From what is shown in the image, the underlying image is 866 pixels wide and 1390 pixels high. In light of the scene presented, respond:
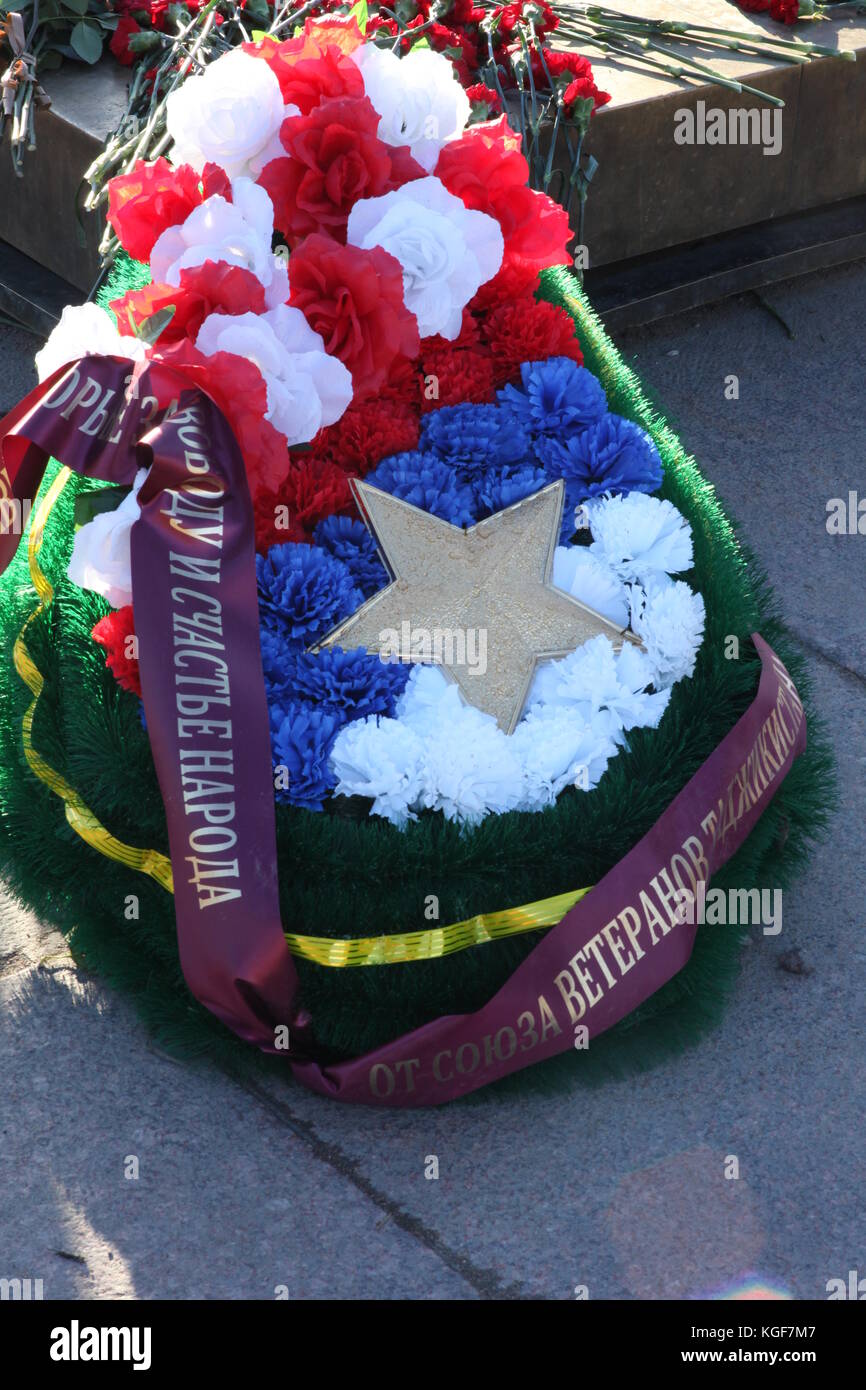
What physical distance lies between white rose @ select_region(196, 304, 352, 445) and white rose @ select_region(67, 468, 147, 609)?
28cm

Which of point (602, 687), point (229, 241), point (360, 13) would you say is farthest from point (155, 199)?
point (602, 687)

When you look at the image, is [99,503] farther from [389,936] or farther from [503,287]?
[503,287]

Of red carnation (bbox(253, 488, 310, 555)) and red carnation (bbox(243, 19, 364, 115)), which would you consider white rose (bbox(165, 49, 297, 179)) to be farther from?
red carnation (bbox(253, 488, 310, 555))

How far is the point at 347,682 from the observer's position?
97.3 inches

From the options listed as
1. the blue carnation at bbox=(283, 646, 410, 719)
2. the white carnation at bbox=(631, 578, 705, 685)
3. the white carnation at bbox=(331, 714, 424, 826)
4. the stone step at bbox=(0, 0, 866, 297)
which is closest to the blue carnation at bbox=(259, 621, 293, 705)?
the blue carnation at bbox=(283, 646, 410, 719)

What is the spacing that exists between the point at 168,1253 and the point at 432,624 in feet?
3.51

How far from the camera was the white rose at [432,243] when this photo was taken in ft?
8.98

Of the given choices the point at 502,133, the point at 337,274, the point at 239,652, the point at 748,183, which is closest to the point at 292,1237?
the point at 239,652

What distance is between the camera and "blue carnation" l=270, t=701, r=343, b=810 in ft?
7.80

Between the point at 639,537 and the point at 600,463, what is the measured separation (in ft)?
0.60

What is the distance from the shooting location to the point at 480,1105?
250cm

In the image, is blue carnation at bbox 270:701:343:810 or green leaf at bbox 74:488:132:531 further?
green leaf at bbox 74:488:132:531

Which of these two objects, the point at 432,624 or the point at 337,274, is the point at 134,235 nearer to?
the point at 337,274

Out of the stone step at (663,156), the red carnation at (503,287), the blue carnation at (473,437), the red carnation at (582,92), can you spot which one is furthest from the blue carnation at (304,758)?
the red carnation at (582,92)
